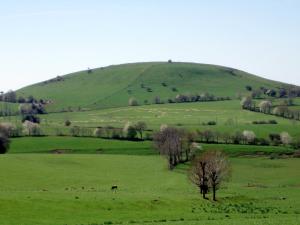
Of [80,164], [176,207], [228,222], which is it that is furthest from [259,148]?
[228,222]

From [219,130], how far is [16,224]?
469 ft

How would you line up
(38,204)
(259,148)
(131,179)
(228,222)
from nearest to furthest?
(228,222) → (38,204) → (131,179) → (259,148)

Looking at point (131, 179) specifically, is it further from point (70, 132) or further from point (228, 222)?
point (70, 132)

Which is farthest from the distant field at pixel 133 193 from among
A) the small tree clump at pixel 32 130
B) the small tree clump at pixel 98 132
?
the small tree clump at pixel 32 130

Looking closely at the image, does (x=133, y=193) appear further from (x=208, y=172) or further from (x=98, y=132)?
(x=98, y=132)

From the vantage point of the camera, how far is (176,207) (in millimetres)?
52812

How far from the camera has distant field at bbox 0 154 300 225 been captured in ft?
143

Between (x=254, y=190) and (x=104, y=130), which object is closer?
(x=254, y=190)

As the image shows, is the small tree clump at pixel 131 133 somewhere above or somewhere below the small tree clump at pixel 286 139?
above

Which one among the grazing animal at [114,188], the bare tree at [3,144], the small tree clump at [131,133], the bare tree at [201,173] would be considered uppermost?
the small tree clump at [131,133]

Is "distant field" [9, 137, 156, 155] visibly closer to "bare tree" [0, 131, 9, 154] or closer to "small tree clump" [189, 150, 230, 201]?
"bare tree" [0, 131, 9, 154]

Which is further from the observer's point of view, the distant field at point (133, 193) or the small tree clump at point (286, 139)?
the small tree clump at point (286, 139)

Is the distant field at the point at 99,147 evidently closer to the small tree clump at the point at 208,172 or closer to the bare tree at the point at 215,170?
the small tree clump at the point at 208,172

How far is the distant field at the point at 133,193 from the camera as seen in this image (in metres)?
43.6
